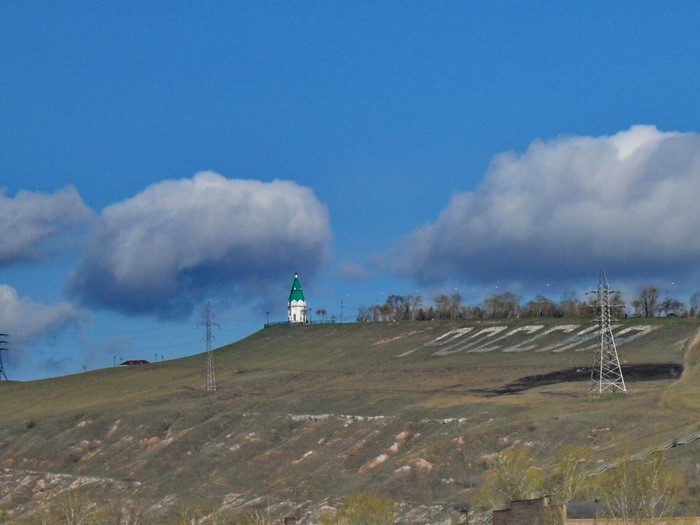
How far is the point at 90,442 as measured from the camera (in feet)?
529

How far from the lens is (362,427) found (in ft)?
452

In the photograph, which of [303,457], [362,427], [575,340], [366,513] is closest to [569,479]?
[366,513]

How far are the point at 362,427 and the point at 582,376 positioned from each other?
3369 centimetres

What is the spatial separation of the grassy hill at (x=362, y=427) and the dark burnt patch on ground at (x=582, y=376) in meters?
0.33

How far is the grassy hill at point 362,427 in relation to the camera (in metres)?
113

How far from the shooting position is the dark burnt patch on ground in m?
150

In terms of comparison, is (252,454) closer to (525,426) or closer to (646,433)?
(525,426)

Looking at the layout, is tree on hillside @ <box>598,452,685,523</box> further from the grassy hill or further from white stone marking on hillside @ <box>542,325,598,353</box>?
white stone marking on hillside @ <box>542,325,598,353</box>

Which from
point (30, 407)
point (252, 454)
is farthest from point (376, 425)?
point (30, 407)

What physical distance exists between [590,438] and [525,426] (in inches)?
306

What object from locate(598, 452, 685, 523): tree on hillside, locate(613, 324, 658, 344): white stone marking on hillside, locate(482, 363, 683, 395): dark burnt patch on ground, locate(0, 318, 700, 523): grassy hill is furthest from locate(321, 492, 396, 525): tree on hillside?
locate(613, 324, 658, 344): white stone marking on hillside

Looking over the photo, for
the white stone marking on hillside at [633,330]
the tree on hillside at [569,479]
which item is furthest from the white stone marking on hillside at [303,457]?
Result: the white stone marking on hillside at [633,330]

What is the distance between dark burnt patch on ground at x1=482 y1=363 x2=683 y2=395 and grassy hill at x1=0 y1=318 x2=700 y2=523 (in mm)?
329

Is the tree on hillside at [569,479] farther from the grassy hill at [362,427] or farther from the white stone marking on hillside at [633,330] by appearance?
the white stone marking on hillside at [633,330]
